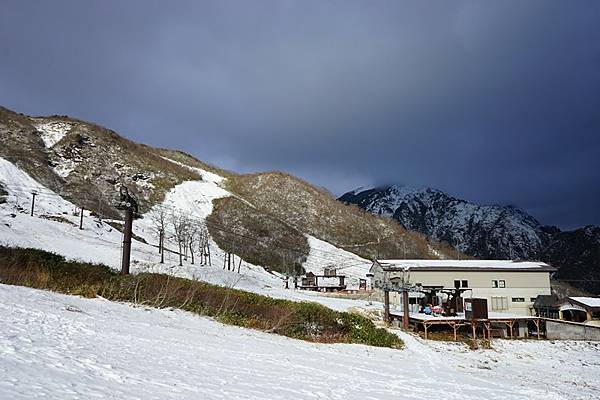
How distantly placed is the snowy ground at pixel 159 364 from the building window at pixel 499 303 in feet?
133

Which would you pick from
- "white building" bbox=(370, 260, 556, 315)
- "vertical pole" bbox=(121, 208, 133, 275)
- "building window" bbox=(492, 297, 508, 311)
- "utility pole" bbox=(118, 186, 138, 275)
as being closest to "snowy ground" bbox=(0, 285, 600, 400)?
"vertical pole" bbox=(121, 208, 133, 275)

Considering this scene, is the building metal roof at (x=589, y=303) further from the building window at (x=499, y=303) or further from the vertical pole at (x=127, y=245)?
the vertical pole at (x=127, y=245)

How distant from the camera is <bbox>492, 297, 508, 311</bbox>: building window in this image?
5103cm

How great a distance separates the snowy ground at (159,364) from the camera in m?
5.69

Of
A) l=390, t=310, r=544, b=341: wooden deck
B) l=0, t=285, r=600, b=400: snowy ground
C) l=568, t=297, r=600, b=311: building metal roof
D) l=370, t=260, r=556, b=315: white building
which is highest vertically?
l=370, t=260, r=556, b=315: white building

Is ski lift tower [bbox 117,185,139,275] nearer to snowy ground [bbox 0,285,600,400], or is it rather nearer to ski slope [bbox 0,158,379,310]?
snowy ground [bbox 0,285,600,400]

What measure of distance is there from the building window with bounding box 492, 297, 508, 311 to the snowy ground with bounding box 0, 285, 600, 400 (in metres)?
40.7

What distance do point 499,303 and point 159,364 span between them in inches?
2064

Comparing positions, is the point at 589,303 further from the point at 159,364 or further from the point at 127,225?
the point at 159,364

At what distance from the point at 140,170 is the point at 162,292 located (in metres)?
77.5

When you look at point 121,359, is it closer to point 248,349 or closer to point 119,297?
point 248,349

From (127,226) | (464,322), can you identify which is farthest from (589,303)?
(127,226)

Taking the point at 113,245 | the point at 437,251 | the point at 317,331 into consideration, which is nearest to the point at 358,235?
the point at 437,251

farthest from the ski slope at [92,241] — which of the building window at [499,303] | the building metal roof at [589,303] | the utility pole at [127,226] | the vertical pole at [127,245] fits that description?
the building metal roof at [589,303]
